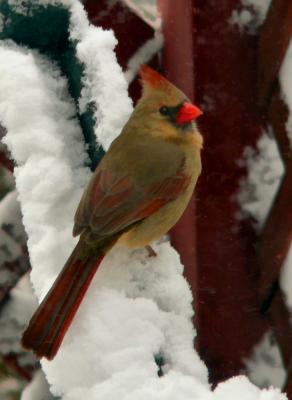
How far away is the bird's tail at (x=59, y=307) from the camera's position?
119 centimetres

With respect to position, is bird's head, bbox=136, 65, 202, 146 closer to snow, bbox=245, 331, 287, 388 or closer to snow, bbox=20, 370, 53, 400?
snow, bbox=245, 331, 287, 388

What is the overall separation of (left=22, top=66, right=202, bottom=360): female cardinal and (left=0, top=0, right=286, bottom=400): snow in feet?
0.35

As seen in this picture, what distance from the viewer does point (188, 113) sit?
1.93m

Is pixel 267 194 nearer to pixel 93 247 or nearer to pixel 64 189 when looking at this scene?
pixel 93 247

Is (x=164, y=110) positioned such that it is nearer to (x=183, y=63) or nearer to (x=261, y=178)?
(x=183, y=63)

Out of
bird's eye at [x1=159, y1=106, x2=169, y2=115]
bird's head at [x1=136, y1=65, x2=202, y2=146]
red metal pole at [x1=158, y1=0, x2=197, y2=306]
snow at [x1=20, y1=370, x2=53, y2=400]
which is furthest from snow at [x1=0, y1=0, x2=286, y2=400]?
bird's eye at [x1=159, y1=106, x2=169, y2=115]

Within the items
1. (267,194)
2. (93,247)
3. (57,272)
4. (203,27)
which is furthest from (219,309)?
(57,272)

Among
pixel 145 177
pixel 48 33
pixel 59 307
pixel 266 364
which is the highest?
pixel 48 33

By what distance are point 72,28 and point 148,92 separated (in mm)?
534

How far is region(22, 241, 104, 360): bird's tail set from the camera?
3.91 ft

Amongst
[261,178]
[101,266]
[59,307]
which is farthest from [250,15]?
[59,307]

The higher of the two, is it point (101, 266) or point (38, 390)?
point (101, 266)

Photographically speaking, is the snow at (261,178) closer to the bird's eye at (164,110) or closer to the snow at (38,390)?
the bird's eye at (164,110)

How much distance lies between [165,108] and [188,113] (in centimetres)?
22
